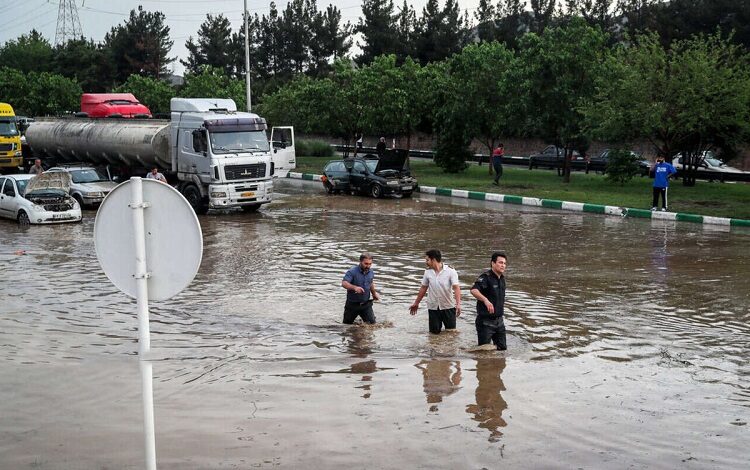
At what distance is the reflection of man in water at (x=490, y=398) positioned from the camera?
8586 mm

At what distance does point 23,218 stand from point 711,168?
3001 cm

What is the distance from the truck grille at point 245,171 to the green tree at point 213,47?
6584 cm

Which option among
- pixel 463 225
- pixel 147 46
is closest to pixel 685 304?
pixel 463 225

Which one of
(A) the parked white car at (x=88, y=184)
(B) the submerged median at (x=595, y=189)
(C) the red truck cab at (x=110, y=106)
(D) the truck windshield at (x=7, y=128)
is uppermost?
(C) the red truck cab at (x=110, y=106)

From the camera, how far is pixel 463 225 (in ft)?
78.0

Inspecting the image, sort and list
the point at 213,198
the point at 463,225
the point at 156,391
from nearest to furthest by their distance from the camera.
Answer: the point at 156,391
the point at 463,225
the point at 213,198

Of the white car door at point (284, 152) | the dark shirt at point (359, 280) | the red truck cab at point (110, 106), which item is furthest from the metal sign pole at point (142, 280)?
the white car door at point (284, 152)

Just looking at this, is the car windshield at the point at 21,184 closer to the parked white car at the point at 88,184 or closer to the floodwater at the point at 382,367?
the parked white car at the point at 88,184

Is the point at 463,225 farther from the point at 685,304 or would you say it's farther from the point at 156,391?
the point at 156,391

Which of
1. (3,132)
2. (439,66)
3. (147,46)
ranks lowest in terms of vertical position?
(3,132)

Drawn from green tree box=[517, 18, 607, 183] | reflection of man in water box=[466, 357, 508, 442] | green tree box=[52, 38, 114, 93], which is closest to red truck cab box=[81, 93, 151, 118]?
green tree box=[517, 18, 607, 183]

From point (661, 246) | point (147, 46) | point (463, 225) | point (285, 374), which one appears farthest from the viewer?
point (147, 46)

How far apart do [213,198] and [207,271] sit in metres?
8.57

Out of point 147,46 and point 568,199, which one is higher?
point 147,46
